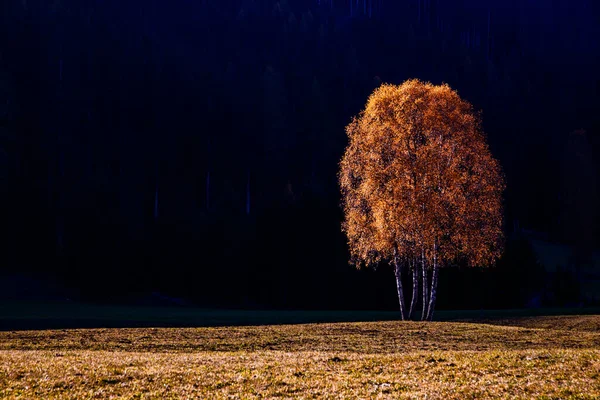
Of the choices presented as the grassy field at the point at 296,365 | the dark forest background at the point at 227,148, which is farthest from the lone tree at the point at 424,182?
the dark forest background at the point at 227,148

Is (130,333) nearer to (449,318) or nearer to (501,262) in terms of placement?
(449,318)

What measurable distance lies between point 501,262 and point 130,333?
46.0 meters

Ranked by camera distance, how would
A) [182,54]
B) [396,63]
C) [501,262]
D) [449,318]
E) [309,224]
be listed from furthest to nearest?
[396,63] → [182,54] → [309,224] → [501,262] → [449,318]

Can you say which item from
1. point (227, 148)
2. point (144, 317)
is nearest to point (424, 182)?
point (144, 317)

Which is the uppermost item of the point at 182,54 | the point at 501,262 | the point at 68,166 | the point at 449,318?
the point at 182,54

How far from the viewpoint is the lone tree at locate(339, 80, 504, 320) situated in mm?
32812

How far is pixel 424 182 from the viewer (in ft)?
109

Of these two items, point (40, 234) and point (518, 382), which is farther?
point (40, 234)

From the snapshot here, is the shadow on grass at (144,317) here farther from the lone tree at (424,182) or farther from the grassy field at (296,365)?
the lone tree at (424,182)

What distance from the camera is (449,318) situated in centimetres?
3934

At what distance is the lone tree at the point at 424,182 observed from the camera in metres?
32.8

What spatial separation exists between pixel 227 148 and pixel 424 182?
6472 centimetres

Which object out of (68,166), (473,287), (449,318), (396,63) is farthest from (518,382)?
(396,63)

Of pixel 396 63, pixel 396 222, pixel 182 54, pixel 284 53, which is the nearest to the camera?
pixel 396 222
